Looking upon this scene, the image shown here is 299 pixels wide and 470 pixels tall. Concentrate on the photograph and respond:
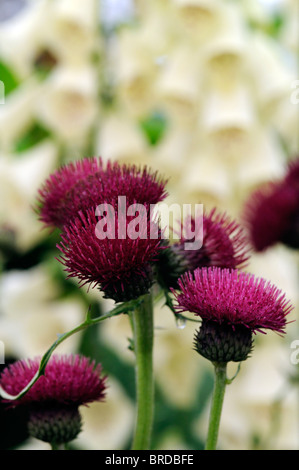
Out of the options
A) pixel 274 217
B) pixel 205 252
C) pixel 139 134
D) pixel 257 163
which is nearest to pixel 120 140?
pixel 139 134

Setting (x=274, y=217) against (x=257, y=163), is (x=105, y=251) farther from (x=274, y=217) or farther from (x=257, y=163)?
(x=257, y=163)

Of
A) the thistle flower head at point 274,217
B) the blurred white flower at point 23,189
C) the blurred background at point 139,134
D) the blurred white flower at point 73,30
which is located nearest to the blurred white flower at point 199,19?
the blurred background at point 139,134

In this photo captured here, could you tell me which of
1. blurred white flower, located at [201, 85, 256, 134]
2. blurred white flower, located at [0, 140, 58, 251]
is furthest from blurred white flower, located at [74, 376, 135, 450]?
blurred white flower, located at [201, 85, 256, 134]

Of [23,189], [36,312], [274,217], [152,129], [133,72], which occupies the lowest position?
[274,217]

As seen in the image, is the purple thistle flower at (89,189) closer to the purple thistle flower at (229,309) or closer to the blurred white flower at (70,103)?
the purple thistle flower at (229,309)

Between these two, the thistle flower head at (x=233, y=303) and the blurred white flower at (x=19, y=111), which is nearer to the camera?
the thistle flower head at (x=233, y=303)

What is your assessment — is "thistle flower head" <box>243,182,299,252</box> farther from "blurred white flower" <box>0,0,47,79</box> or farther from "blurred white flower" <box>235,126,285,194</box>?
"blurred white flower" <box>0,0,47,79</box>

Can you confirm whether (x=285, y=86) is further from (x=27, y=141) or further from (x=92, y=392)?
(x=92, y=392)
